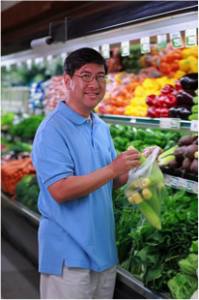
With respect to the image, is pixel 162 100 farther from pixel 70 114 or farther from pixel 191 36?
pixel 70 114

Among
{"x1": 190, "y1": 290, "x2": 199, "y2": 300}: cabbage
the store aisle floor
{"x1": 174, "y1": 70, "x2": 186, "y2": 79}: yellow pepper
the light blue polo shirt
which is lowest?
the store aisle floor

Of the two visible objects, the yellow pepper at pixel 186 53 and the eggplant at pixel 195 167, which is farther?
the yellow pepper at pixel 186 53

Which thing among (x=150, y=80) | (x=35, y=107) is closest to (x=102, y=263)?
(x=150, y=80)

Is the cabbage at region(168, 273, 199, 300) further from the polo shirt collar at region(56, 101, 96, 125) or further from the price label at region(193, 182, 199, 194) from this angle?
the polo shirt collar at region(56, 101, 96, 125)

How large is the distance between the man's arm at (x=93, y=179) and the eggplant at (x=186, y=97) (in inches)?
39.7

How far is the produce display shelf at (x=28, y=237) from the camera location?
2.60m

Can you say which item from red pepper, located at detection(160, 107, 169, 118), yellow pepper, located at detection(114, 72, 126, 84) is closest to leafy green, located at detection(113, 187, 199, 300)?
red pepper, located at detection(160, 107, 169, 118)

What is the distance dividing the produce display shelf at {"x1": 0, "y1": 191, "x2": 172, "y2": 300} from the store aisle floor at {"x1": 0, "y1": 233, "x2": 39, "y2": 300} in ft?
0.28

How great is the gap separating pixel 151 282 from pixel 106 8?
1.83 meters

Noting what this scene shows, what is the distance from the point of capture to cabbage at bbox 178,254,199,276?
2.32 m

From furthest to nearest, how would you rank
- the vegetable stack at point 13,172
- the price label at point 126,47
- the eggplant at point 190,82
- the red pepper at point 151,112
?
1. the vegetable stack at point 13,172
2. the red pepper at point 151,112
3. the eggplant at point 190,82
4. the price label at point 126,47

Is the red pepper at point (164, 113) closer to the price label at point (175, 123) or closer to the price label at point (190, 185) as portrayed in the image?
the price label at point (175, 123)

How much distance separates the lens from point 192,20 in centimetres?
214

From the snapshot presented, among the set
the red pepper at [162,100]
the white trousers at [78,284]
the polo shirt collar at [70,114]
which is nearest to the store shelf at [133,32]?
the red pepper at [162,100]
